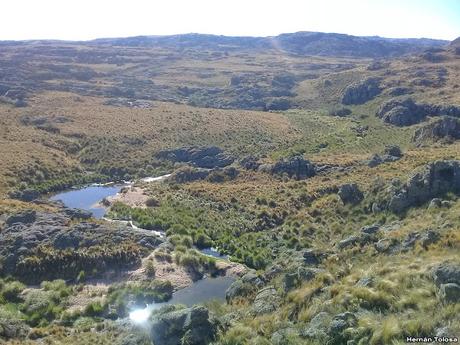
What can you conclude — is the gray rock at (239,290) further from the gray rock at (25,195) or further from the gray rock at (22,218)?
the gray rock at (25,195)

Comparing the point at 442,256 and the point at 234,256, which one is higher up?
the point at 442,256

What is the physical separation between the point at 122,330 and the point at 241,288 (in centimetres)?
862

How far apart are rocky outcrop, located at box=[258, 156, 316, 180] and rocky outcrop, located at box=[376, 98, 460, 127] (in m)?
43.8

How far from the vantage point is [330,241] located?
4775 cm

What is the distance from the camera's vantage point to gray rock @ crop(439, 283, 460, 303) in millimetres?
22156

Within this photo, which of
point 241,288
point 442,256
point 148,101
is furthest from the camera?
point 148,101

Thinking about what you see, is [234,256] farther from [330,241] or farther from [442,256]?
[442,256]

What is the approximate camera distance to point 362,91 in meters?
148

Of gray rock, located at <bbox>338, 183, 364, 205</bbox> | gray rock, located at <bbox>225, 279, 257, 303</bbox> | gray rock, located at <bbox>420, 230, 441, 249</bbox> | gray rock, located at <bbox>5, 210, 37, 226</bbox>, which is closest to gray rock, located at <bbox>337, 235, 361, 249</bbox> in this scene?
gray rock, located at <bbox>420, 230, 441, 249</bbox>

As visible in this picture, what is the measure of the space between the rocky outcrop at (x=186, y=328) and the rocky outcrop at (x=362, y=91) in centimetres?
12412

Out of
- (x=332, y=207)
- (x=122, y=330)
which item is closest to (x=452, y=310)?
(x=122, y=330)

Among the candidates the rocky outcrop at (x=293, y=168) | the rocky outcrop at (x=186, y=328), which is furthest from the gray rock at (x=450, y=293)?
the rocky outcrop at (x=293, y=168)

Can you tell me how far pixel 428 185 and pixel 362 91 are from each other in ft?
355

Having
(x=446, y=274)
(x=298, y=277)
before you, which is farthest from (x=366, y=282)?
(x=298, y=277)
